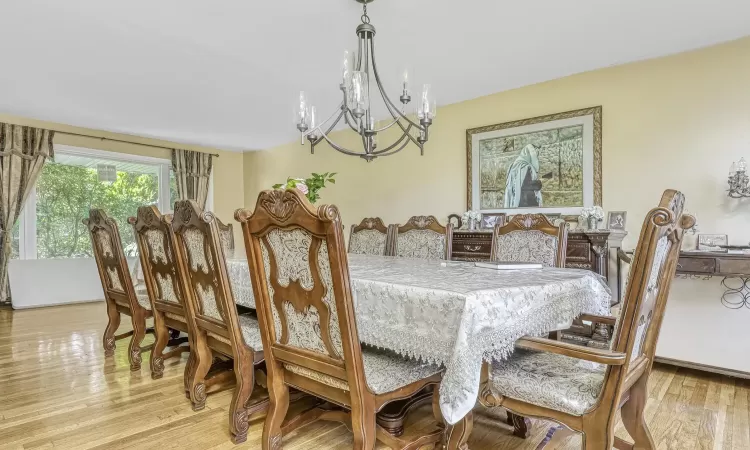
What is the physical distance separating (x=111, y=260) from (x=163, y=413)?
129 cm

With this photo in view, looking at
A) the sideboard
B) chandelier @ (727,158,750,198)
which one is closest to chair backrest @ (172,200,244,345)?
the sideboard

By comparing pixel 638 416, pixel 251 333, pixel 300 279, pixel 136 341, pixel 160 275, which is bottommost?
pixel 136 341

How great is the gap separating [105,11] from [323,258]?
2382mm

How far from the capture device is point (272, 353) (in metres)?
1.54

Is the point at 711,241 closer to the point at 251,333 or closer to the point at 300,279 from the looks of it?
the point at 300,279

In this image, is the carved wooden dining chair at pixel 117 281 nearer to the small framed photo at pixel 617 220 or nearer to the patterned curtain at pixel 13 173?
the patterned curtain at pixel 13 173

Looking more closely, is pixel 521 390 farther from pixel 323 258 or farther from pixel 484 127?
pixel 484 127

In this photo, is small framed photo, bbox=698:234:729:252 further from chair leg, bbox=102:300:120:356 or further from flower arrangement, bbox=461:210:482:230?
chair leg, bbox=102:300:120:356

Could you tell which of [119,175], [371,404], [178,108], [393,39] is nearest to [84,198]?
[119,175]

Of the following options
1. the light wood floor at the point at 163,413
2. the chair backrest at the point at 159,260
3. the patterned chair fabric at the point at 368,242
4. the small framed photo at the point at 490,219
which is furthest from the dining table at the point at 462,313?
the small framed photo at the point at 490,219

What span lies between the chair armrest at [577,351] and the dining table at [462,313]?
0.05 metres

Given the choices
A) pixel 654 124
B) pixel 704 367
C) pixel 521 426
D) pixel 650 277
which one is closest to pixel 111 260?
pixel 521 426

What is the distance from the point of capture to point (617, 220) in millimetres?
3166

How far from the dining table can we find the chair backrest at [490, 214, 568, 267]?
612 mm
